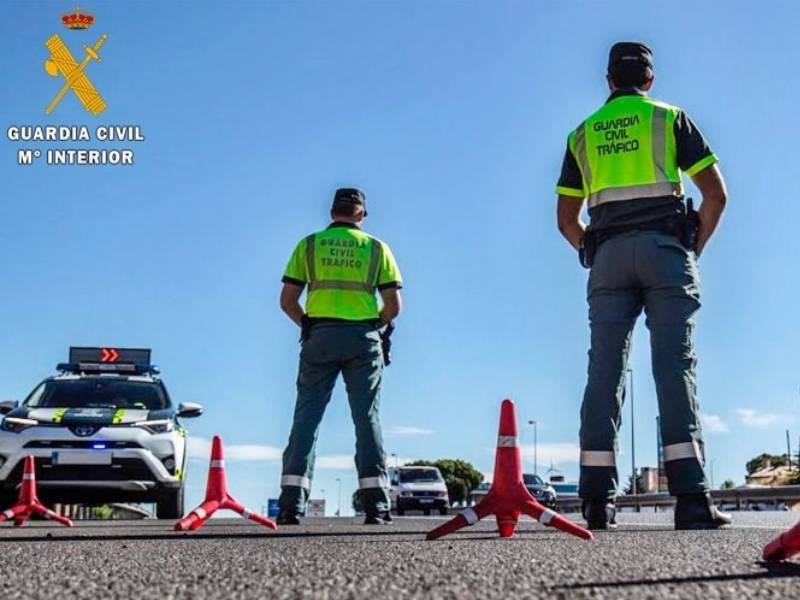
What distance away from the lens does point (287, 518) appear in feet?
25.7

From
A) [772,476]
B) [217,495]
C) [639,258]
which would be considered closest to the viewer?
[639,258]

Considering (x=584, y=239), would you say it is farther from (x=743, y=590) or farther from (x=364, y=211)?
(x=743, y=590)

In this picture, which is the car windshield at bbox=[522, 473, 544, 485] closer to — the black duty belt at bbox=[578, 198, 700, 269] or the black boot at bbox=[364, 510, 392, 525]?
the black boot at bbox=[364, 510, 392, 525]

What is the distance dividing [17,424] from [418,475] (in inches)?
891

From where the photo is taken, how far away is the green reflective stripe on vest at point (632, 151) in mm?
5824

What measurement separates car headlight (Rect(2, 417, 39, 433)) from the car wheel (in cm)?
140

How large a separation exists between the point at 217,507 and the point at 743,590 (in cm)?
529

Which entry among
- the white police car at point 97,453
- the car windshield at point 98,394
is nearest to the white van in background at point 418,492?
the car windshield at point 98,394

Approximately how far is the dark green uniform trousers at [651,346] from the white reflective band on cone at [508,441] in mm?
461

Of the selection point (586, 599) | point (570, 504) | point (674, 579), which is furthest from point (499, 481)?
point (570, 504)

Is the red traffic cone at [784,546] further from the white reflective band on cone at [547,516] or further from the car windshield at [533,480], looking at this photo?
the car windshield at [533,480]

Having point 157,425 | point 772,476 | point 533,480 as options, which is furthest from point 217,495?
point 772,476

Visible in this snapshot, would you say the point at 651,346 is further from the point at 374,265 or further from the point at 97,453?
the point at 97,453

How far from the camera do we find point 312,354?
7.80 m
